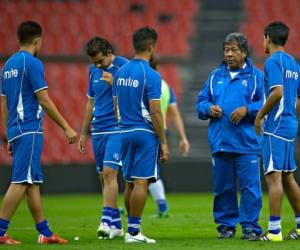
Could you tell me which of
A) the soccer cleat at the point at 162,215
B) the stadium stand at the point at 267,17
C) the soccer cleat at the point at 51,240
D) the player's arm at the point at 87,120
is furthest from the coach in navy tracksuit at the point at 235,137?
the stadium stand at the point at 267,17

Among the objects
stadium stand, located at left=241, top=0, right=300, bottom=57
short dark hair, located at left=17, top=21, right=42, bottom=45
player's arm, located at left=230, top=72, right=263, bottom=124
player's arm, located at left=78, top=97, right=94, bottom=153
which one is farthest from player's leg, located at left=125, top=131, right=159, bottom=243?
stadium stand, located at left=241, top=0, right=300, bottom=57

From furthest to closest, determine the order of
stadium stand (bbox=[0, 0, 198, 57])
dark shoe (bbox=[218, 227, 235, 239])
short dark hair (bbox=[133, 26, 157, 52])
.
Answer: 1. stadium stand (bbox=[0, 0, 198, 57])
2. dark shoe (bbox=[218, 227, 235, 239])
3. short dark hair (bbox=[133, 26, 157, 52])

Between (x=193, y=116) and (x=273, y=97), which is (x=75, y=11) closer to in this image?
(x=193, y=116)

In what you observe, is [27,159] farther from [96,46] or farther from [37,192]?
[96,46]

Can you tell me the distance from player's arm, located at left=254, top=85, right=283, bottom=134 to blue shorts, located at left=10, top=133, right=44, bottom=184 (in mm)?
2295

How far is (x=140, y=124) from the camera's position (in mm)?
9539

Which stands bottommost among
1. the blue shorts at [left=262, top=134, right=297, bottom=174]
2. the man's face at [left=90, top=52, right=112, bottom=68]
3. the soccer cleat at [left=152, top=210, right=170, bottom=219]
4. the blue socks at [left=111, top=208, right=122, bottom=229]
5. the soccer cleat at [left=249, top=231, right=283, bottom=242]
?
the soccer cleat at [left=152, top=210, right=170, bottom=219]

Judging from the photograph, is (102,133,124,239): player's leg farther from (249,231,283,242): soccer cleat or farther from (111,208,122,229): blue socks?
(249,231,283,242): soccer cleat

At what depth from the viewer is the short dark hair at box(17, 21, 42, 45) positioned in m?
9.45

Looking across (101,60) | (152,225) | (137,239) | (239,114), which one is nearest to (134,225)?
(137,239)

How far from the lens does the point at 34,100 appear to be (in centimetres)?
945

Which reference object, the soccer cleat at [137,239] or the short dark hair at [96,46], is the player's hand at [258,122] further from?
the short dark hair at [96,46]

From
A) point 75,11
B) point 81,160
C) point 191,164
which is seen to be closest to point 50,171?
point 81,160

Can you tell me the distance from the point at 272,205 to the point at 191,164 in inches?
443
